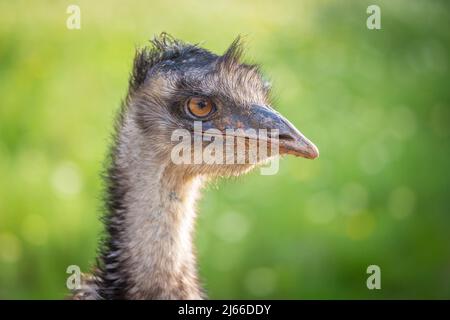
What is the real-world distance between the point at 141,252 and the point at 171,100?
0.47m

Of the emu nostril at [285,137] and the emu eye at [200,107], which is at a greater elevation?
the emu eye at [200,107]

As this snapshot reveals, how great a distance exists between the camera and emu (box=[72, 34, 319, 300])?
2.73m

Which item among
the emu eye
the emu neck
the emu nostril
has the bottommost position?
the emu neck

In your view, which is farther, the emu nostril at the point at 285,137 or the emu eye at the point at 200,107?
the emu eye at the point at 200,107

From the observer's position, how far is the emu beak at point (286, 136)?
2.56 m

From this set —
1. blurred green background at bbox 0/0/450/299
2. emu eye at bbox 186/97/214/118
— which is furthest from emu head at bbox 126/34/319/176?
blurred green background at bbox 0/0/450/299

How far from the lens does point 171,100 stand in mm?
2771

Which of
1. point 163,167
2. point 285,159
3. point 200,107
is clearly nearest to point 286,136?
point 200,107

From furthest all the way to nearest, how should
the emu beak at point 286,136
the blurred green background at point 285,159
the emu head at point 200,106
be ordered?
1. the blurred green background at point 285,159
2. the emu head at point 200,106
3. the emu beak at point 286,136

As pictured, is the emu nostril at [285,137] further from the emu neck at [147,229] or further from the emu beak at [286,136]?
the emu neck at [147,229]

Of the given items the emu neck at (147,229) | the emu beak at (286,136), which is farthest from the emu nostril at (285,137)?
the emu neck at (147,229)

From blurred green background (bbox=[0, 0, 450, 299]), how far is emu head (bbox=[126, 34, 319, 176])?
4.61 feet

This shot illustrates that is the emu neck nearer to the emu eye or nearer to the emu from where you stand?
the emu

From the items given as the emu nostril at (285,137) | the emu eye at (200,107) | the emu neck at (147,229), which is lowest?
the emu neck at (147,229)
